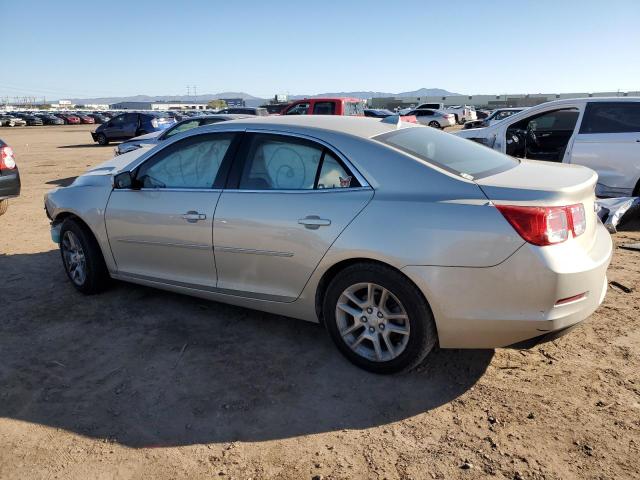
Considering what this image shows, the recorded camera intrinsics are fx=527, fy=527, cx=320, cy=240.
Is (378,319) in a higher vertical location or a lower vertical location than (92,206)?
lower

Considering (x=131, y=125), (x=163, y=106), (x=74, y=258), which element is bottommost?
(x=163, y=106)

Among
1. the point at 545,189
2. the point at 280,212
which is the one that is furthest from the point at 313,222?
the point at 545,189

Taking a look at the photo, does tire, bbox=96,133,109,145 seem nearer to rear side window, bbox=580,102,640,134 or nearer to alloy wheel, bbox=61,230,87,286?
alloy wheel, bbox=61,230,87,286

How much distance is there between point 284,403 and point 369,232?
1.13 m

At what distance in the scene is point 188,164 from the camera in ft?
13.6

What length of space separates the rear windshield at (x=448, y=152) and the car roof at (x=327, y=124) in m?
0.11

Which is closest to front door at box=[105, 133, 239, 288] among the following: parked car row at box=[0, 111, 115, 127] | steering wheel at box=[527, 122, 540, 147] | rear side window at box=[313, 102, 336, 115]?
steering wheel at box=[527, 122, 540, 147]

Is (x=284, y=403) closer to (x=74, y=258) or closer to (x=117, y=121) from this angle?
(x=74, y=258)

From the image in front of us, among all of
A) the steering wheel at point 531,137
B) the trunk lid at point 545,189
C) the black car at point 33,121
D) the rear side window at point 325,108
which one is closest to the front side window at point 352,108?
the rear side window at point 325,108

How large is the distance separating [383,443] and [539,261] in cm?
125

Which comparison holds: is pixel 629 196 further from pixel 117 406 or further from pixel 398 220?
pixel 117 406

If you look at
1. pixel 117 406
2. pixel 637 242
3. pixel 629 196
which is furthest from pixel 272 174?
pixel 629 196

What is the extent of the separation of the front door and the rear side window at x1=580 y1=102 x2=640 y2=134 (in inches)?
231

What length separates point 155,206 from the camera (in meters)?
4.18
